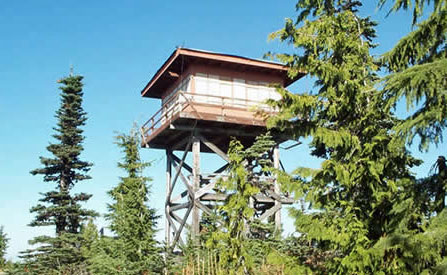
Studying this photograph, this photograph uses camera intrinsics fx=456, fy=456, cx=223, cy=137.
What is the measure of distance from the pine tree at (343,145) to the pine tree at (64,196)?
1564 cm

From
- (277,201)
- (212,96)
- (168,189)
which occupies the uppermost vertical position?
(212,96)

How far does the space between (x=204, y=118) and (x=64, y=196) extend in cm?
917

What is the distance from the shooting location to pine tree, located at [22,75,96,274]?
2189 centimetres

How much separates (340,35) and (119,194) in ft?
42.7

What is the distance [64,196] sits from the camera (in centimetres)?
2314

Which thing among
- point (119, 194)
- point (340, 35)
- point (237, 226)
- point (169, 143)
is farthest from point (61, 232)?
point (340, 35)

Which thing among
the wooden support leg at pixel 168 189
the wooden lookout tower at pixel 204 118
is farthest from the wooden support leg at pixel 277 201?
the wooden support leg at pixel 168 189

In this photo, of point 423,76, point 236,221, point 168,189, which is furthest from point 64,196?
point 423,76

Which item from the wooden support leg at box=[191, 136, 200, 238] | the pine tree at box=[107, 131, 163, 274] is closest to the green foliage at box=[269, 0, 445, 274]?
the pine tree at box=[107, 131, 163, 274]

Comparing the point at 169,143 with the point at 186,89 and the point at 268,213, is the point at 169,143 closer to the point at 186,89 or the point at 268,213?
the point at 186,89

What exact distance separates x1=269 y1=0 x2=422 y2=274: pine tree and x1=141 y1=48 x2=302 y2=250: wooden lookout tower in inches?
388

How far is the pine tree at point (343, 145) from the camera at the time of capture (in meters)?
8.12

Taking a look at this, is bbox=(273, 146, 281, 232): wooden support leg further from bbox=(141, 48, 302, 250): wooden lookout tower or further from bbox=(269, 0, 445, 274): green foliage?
bbox=(269, 0, 445, 274): green foliage

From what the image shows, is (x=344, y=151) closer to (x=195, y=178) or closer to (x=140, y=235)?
(x=140, y=235)
